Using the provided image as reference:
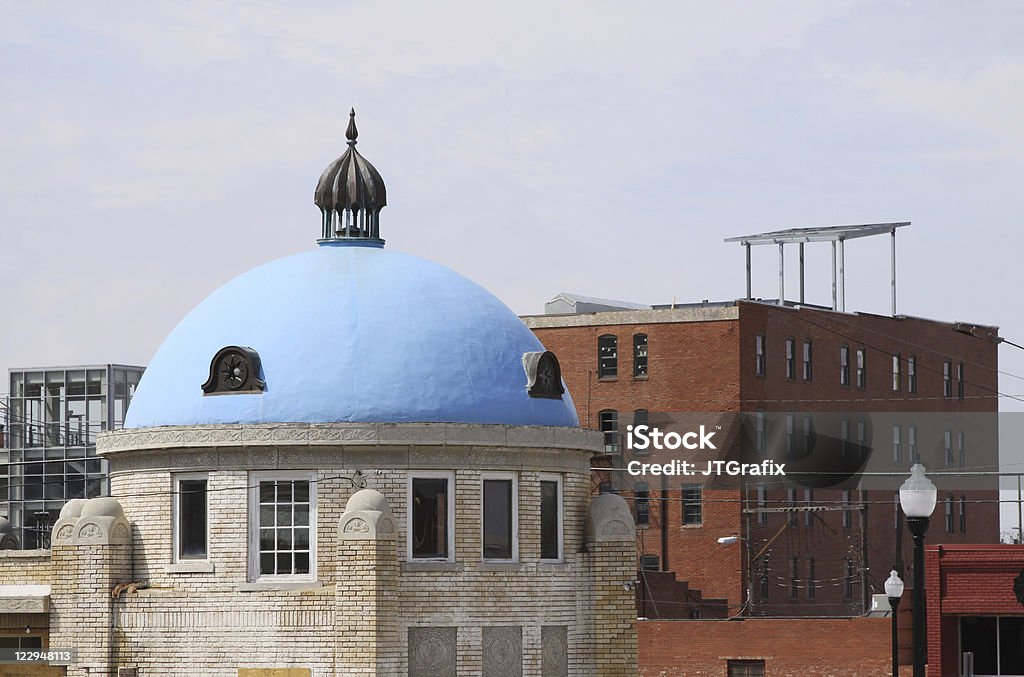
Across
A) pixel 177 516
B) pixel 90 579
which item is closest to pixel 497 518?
pixel 177 516

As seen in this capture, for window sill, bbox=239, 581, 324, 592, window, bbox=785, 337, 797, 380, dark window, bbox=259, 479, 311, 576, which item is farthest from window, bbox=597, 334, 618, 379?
window sill, bbox=239, 581, 324, 592

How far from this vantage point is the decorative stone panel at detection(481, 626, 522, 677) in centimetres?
3747

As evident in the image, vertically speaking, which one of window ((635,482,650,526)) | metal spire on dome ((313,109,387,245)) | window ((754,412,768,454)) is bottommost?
window ((635,482,650,526))

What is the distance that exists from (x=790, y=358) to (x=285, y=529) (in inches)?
1769

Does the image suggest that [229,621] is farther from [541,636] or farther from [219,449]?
[541,636]

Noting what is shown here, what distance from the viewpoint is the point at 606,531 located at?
39469mm

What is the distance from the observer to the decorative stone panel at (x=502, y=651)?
123 feet

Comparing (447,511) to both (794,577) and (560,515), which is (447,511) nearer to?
(560,515)

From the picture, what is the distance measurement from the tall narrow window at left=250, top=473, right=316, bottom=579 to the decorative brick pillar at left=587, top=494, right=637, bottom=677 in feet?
20.7

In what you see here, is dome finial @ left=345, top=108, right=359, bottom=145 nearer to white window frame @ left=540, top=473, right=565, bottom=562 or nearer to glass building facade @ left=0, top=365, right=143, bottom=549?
white window frame @ left=540, top=473, right=565, bottom=562

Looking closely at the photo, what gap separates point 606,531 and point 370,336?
6.51 metres

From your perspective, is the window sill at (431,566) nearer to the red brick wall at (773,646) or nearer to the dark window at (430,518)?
the dark window at (430,518)

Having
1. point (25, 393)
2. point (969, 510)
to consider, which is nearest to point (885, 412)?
point (969, 510)

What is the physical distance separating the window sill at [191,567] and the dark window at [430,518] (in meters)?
4.03
